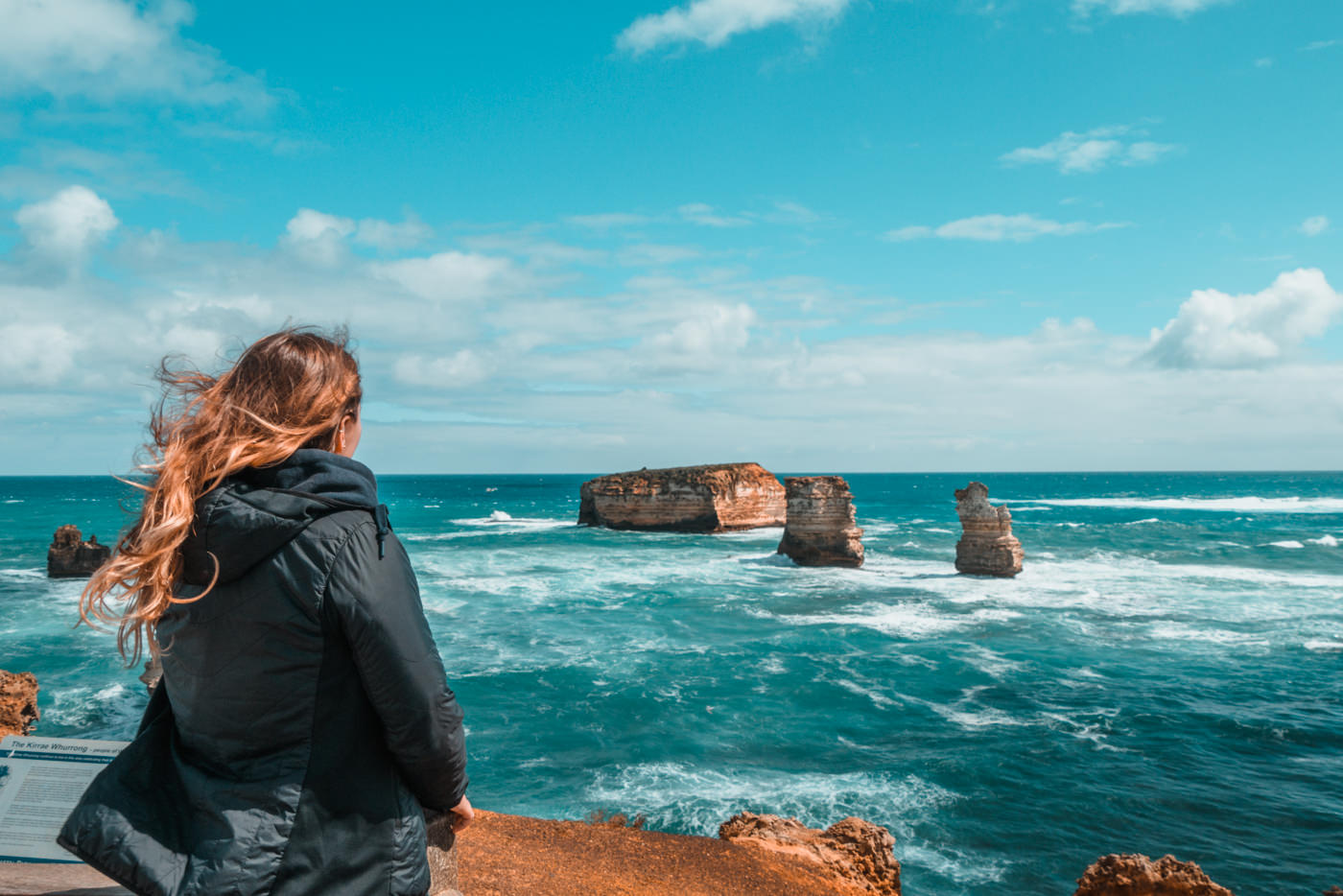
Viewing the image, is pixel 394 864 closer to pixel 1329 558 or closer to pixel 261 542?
pixel 261 542

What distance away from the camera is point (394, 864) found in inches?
83.7

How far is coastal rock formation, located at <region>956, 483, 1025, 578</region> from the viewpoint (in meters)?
30.1

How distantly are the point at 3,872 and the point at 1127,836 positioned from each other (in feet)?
38.7

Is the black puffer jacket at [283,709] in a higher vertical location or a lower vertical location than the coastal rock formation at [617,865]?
higher

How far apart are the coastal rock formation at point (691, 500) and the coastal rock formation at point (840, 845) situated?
150 ft

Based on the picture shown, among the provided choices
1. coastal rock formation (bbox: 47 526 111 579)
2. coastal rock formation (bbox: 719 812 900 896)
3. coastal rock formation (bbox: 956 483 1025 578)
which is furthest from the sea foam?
coastal rock formation (bbox: 47 526 111 579)

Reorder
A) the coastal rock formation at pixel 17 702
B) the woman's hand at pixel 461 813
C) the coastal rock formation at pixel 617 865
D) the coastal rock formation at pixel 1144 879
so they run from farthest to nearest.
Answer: the coastal rock formation at pixel 17 702 → the coastal rock formation at pixel 1144 879 → the coastal rock formation at pixel 617 865 → the woman's hand at pixel 461 813

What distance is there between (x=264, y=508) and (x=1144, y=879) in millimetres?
7676

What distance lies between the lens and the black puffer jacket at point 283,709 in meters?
1.95

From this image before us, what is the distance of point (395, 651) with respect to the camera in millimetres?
1961

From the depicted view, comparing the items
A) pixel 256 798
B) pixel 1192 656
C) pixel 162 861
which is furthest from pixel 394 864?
pixel 1192 656

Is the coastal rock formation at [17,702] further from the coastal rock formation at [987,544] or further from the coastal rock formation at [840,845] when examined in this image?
the coastal rock formation at [987,544]

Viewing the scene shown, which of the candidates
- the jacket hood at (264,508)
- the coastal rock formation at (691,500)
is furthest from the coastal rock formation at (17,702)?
the coastal rock formation at (691,500)

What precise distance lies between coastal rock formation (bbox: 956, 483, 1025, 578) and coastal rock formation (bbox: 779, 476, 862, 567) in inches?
188
